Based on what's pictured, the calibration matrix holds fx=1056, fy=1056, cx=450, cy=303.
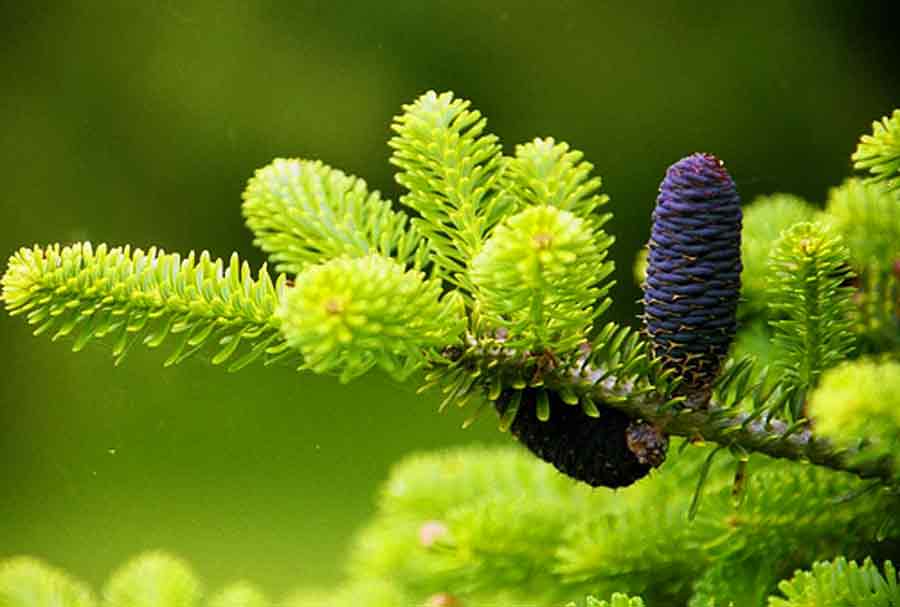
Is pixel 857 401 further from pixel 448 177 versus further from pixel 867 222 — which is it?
pixel 867 222

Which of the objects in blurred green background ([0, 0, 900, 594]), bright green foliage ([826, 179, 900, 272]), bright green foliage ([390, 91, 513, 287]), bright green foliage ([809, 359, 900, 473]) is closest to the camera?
bright green foliage ([809, 359, 900, 473])

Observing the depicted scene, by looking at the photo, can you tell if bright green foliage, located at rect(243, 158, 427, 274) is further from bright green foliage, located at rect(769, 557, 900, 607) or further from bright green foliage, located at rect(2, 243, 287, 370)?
bright green foliage, located at rect(769, 557, 900, 607)

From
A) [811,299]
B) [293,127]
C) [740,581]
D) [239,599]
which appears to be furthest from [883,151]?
[293,127]

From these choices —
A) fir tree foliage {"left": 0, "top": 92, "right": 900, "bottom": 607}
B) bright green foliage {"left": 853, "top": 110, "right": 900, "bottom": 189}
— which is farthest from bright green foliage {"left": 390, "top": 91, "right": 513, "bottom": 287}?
bright green foliage {"left": 853, "top": 110, "right": 900, "bottom": 189}

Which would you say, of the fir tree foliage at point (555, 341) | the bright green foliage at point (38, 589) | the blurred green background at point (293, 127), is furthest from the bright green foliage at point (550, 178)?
the blurred green background at point (293, 127)

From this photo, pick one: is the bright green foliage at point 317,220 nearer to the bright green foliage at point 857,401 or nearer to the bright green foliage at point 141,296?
the bright green foliage at point 141,296

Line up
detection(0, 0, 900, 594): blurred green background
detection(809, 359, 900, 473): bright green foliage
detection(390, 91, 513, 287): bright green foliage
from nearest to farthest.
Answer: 1. detection(809, 359, 900, 473): bright green foliage
2. detection(390, 91, 513, 287): bright green foliage
3. detection(0, 0, 900, 594): blurred green background

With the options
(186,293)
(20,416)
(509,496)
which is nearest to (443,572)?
(509,496)
